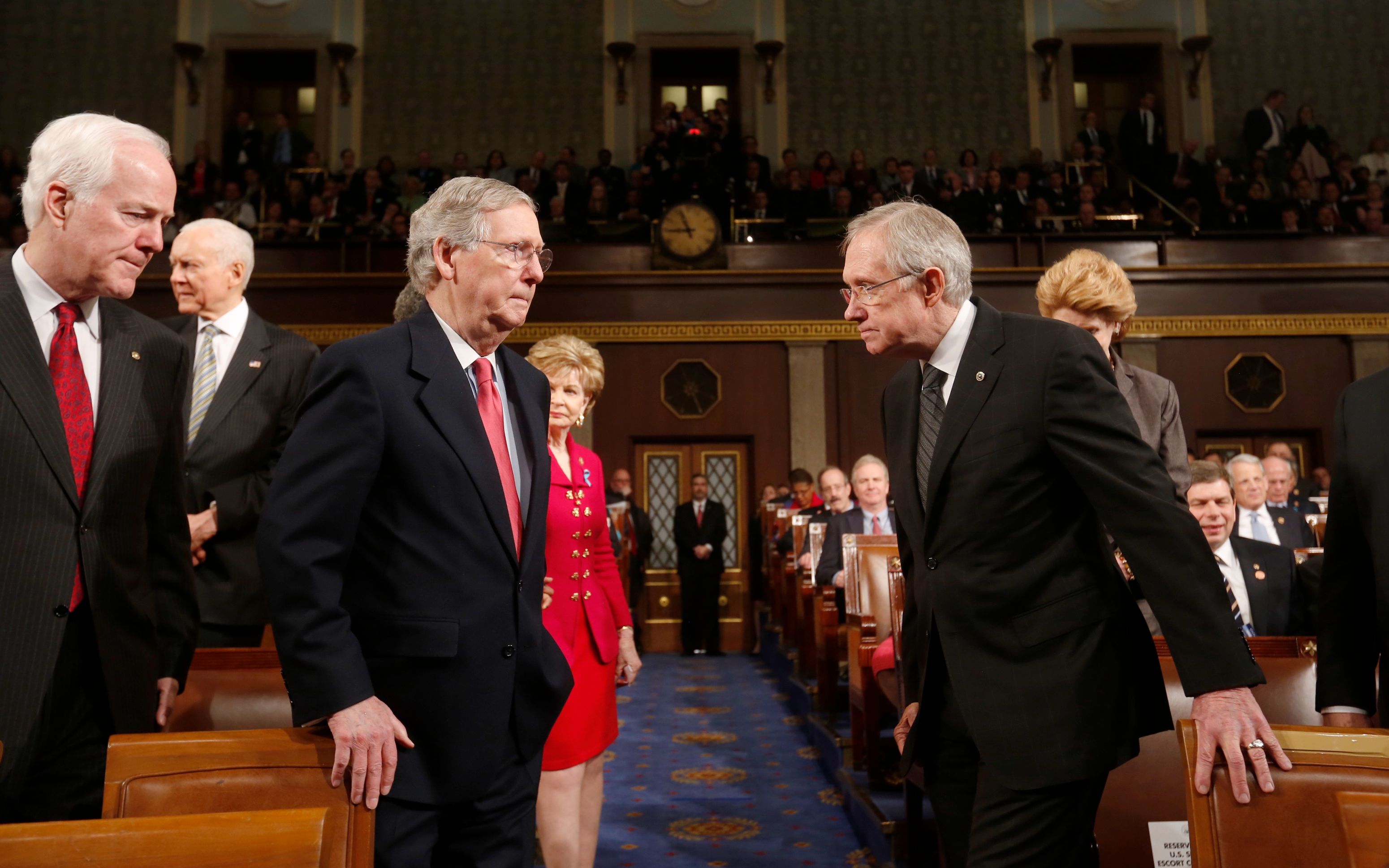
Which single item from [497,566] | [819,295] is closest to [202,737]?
[497,566]

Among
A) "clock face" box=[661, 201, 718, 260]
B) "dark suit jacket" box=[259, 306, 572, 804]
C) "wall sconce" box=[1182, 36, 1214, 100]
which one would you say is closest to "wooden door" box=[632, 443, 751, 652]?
"clock face" box=[661, 201, 718, 260]

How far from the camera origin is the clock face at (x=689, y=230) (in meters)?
9.62

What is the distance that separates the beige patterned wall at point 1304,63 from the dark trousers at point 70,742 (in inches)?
518

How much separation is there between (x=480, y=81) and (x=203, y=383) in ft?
35.3

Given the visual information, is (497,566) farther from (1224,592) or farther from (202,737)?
(1224,592)

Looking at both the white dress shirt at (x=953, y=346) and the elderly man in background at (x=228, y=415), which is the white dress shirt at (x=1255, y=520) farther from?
the elderly man in background at (x=228, y=415)

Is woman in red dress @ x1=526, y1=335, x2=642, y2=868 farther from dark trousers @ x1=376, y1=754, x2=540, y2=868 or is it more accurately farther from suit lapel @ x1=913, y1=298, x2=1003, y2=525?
suit lapel @ x1=913, y1=298, x2=1003, y2=525

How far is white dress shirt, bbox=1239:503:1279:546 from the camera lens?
4.56 metres

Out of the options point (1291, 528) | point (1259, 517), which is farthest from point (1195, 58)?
point (1259, 517)

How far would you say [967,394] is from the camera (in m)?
1.63

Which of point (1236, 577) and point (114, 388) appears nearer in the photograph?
point (114, 388)

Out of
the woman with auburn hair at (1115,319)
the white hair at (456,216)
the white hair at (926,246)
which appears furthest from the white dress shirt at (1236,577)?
the white hair at (456,216)

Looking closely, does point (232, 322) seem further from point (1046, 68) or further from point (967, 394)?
point (1046, 68)

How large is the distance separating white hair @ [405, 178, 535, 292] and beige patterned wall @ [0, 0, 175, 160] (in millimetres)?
12272
